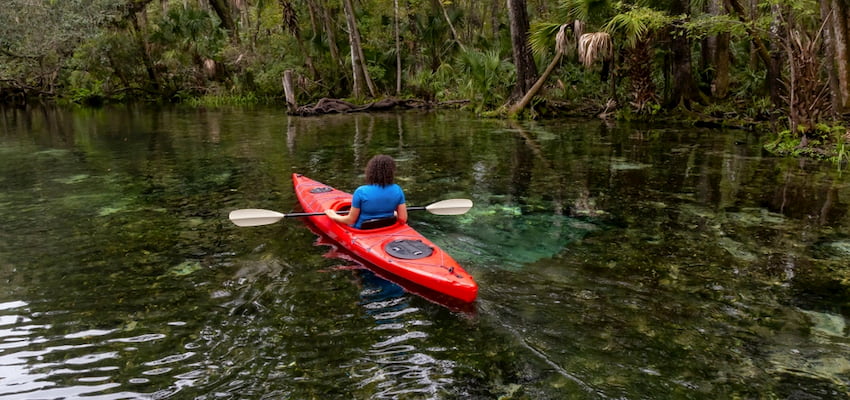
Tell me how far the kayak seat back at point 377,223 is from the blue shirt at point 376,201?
30 mm

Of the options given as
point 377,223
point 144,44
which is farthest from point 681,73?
point 144,44

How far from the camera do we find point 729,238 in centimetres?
→ 597

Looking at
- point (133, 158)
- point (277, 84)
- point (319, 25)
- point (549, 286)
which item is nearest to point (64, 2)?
point (277, 84)

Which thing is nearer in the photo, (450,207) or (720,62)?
(450,207)

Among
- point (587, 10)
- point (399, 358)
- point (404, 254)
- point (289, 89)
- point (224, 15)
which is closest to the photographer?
point (399, 358)

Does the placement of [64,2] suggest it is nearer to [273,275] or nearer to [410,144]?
[410,144]

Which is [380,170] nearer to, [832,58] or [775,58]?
[775,58]

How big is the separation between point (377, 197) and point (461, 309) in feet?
4.92

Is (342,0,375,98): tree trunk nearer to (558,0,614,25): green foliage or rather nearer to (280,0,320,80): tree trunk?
(280,0,320,80): tree trunk

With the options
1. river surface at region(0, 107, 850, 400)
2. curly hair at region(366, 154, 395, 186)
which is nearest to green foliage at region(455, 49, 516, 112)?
river surface at region(0, 107, 850, 400)

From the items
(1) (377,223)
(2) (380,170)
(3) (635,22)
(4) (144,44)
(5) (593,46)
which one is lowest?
(1) (377,223)

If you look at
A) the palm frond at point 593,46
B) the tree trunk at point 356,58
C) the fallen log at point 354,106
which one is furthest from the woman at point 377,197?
the tree trunk at point 356,58

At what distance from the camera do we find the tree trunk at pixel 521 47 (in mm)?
16438

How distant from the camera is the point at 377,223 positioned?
5.54 metres
